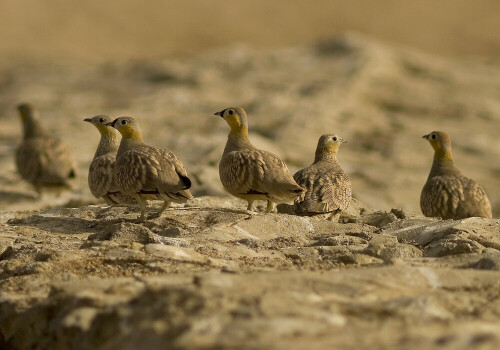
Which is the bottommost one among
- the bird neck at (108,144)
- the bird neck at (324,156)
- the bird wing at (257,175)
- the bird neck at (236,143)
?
the bird wing at (257,175)

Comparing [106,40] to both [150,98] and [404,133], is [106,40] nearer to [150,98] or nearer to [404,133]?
[150,98]

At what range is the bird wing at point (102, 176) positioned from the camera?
9.97 metres

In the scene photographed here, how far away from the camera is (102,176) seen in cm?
1009

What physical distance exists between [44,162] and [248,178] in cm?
717

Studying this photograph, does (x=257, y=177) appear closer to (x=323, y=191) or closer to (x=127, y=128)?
(x=323, y=191)

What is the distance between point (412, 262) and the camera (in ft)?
19.6

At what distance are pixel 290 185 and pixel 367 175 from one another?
7.44 metres

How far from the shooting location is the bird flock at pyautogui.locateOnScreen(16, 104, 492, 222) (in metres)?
8.51

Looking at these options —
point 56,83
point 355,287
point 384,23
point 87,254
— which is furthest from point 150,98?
point 384,23

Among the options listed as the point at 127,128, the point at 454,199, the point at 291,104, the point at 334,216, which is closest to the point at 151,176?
the point at 127,128

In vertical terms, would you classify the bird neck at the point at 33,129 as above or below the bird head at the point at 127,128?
above

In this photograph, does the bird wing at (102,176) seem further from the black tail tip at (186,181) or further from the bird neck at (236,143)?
the black tail tip at (186,181)

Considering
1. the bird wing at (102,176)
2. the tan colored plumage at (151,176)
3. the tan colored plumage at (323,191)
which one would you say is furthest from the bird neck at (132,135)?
the tan colored plumage at (323,191)

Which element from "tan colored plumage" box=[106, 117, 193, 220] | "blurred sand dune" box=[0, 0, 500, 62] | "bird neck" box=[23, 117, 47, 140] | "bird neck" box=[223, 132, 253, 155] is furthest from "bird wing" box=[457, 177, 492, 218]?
"blurred sand dune" box=[0, 0, 500, 62]
